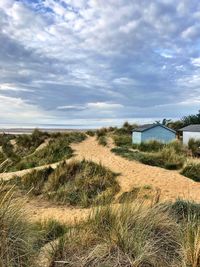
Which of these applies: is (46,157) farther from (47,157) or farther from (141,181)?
(141,181)

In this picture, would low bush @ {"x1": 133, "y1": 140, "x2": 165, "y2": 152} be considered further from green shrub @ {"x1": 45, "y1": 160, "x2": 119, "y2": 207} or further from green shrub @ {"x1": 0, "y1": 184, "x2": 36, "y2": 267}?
green shrub @ {"x1": 0, "y1": 184, "x2": 36, "y2": 267}

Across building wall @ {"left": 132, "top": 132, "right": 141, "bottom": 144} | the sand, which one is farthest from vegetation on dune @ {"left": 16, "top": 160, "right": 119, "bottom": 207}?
building wall @ {"left": 132, "top": 132, "right": 141, "bottom": 144}

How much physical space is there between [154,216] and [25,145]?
28.6 m

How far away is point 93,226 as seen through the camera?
5598 mm

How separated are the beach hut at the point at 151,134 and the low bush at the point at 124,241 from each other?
74.5 ft

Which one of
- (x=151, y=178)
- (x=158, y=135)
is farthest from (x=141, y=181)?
(x=158, y=135)

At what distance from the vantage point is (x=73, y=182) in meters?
16.7

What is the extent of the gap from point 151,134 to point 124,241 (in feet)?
83.5

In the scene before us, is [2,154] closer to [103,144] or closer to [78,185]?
[103,144]

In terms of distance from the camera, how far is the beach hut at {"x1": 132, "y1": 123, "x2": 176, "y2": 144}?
29312 mm

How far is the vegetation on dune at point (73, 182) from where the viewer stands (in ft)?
48.3

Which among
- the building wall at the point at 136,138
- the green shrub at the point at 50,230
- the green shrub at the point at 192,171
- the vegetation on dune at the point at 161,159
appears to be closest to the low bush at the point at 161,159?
the vegetation on dune at the point at 161,159

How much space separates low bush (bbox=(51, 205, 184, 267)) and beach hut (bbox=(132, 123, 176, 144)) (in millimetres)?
22697

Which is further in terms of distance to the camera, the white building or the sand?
the white building
